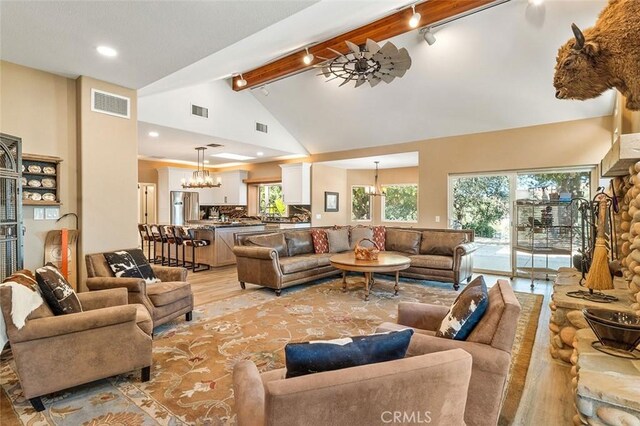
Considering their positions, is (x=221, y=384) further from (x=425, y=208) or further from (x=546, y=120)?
(x=546, y=120)

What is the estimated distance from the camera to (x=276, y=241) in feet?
18.7

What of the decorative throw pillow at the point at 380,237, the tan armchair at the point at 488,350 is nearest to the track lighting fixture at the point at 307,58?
the decorative throw pillow at the point at 380,237

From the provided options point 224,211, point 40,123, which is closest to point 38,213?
point 40,123

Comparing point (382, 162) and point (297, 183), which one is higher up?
point (382, 162)

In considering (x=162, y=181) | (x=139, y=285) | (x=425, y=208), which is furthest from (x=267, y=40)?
(x=162, y=181)

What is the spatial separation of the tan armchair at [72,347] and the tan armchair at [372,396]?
4.91ft

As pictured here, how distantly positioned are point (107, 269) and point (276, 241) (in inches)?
107

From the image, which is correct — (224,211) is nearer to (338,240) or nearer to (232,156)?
(232,156)

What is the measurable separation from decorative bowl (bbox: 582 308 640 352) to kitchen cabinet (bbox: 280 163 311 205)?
735cm

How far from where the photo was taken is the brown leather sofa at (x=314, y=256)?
5.00m

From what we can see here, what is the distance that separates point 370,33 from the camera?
15.8 feet

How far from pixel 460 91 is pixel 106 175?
18.7ft

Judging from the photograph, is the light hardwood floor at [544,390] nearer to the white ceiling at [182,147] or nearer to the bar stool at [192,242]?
the bar stool at [192,242]

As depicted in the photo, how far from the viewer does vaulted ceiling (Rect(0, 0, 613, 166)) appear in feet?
8.43
